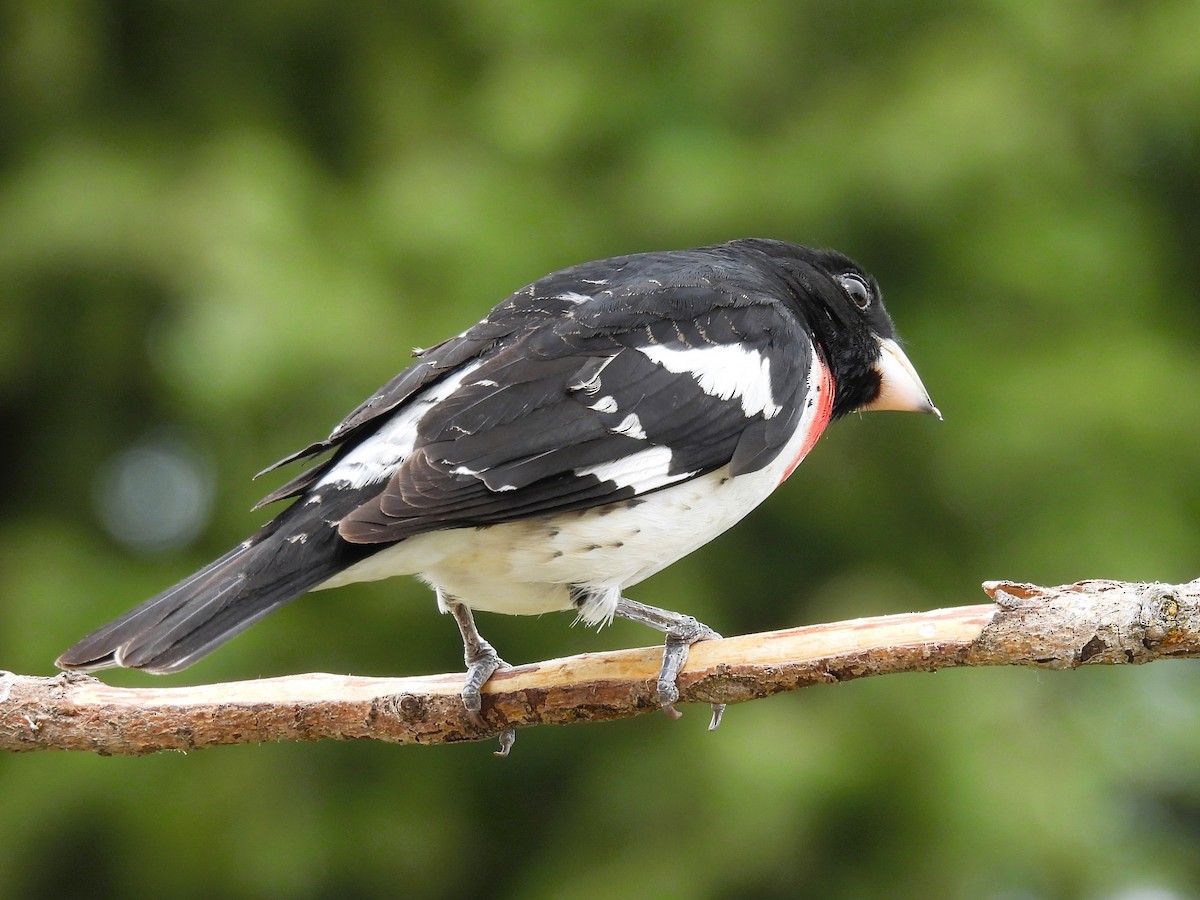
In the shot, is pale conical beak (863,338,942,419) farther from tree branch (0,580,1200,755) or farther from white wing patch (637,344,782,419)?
tree branch (0,580,1200,755)

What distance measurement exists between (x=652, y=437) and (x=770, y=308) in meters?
0.69

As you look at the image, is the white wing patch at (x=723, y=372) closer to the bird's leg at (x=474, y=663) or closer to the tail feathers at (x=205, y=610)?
the bird's leg at (x=474, y=663)

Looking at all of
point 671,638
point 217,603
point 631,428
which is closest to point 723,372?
point 631,428

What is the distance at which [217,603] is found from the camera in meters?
2.87

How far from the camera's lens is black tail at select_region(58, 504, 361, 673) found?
2805 millimetres

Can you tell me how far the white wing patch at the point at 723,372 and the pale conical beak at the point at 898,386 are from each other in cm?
78

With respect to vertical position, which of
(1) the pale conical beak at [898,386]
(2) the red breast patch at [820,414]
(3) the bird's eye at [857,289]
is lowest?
(2) the red breast patch at [820,414]

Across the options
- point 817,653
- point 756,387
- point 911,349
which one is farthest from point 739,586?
point 817,653

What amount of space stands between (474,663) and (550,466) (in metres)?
0.71

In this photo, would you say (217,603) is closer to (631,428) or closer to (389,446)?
(389,446)

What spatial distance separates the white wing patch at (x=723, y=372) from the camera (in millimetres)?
3420

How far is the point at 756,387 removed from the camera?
11.4 ft

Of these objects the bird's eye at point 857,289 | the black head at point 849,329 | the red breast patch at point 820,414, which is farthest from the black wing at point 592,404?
the bird's eye at point 857,289

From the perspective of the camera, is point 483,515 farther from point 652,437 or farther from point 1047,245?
point 1047,245
